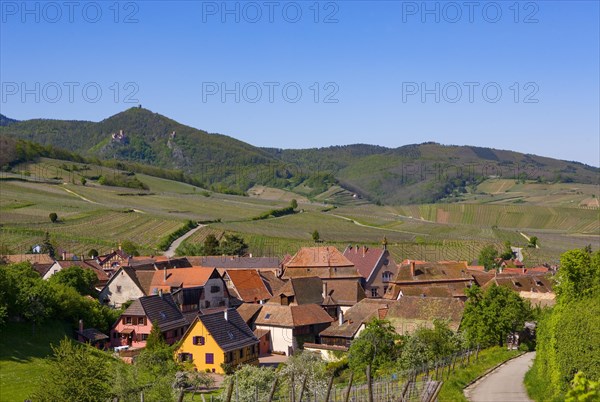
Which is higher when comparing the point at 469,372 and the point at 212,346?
the point at 469,372

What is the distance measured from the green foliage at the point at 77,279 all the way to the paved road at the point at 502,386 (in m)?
37.0

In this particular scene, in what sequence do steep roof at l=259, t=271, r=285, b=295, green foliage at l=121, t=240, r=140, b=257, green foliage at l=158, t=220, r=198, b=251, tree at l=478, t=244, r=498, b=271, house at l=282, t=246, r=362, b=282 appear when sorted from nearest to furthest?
house at l=282, t=246, r=362, b=282
steep roof at l=259, t=271, r=285, b=295
green foliage at l=121, t=240, r=140, b=257
tree at l=478, t=244, r=498, b=271
green foliage at l=158, t=220, r=198, b=251

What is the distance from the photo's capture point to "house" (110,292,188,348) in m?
52.7

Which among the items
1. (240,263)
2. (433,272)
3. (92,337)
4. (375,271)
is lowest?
(92,337)

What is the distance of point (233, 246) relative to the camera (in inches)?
3994

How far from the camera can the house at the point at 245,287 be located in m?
66.8

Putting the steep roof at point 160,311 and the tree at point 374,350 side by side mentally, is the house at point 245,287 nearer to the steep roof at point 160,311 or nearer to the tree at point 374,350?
the steep roof at point 160,311

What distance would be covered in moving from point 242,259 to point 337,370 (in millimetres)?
43477

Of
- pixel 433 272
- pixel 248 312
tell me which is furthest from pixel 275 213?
pixel 248 312

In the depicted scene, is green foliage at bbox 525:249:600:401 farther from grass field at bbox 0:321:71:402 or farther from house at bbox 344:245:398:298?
house at bbox 344:245:398:298

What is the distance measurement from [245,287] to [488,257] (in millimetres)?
43465

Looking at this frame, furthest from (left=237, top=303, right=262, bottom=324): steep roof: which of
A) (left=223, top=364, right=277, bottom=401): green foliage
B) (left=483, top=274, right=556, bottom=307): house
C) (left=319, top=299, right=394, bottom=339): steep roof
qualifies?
(left=223, top=364, right=277, bottom=401): green foliage

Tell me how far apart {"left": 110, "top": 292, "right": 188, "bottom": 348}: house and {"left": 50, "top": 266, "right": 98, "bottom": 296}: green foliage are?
770 centimetres

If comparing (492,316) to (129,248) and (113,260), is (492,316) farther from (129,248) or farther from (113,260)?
(129,248)
